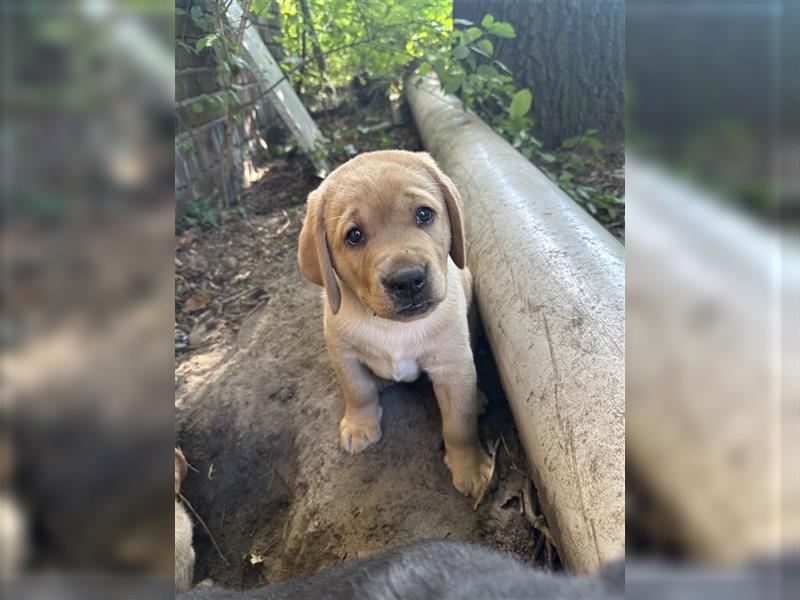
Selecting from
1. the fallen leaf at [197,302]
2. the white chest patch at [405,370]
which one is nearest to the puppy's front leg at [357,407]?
the white chest patch at [405,370]

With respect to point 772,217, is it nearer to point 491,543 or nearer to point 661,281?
point 661,281

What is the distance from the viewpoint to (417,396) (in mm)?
1921

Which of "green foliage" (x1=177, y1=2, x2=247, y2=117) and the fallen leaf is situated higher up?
"green foliage" (x1=177, y1=2, x2=247, y2=117)

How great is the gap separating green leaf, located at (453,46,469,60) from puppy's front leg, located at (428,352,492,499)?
1274 mm

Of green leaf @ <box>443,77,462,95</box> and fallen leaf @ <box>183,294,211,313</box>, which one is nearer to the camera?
fallen leaf @ <box>183,294,211,313</box>

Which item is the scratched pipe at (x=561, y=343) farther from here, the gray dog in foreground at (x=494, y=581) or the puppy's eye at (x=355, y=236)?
the puppy's eye at (x=355, y=236)

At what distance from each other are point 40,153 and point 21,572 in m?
0.29

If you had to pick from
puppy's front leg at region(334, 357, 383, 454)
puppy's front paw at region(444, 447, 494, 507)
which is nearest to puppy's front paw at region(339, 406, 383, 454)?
puppy's front leg at region(334, 357, 383, 454)

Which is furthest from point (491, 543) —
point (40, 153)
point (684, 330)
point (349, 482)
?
point (40, 153)

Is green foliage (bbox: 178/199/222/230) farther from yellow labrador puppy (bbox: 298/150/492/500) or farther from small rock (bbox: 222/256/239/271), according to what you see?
yellow labrador puppy (bbox: 298/150/492/500)

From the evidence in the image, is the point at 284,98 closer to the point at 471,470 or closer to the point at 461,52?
the point at 461,52

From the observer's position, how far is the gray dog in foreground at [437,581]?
2.26 ft

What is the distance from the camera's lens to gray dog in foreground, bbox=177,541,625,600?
2.26 ft

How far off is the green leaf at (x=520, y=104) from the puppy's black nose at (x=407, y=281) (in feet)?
4.57
